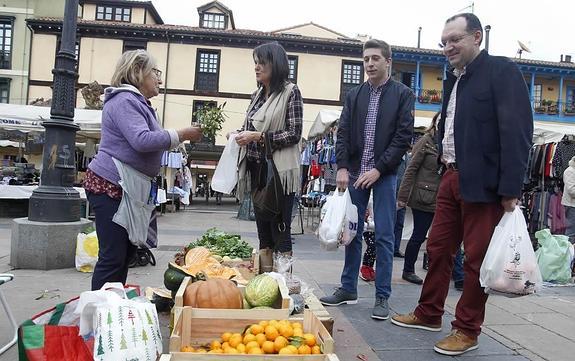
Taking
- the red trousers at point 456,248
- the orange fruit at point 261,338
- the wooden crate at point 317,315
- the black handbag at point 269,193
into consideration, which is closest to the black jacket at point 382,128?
the red trousers at point 456,248

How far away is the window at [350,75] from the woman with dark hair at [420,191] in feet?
82.0

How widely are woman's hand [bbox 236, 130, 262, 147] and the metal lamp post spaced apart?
3.18 meters

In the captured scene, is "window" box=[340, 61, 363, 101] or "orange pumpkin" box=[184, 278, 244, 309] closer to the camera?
"orange pumpkin" box=[184, 278, 244, 309]

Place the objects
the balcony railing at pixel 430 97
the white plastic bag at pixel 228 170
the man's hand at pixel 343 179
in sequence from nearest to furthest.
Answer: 1. the white plastic bag at pixel 228 170
2. the man's hand at pixel 343 179
3. the balcony railing at pixel 430 97

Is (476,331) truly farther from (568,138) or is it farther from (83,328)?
(568,138)

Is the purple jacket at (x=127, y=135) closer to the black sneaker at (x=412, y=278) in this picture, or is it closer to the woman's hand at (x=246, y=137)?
the woman's hand at (x=246, y=137)

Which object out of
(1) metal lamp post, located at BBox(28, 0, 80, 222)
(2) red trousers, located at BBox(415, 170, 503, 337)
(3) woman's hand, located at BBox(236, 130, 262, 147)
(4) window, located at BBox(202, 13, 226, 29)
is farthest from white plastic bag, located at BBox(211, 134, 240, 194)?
(4) window, located at BBox(202, 13, 226, 29)

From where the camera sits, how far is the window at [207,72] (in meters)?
29.6

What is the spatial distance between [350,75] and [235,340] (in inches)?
1149

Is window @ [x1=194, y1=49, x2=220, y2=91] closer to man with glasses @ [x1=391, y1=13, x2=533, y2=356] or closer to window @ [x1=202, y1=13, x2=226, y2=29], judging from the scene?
window @ [x1=202, y1=13, x2=226, y2=29]

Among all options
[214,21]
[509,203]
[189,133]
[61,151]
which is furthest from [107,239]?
[214,21]

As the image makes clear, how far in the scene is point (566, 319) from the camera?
3.98 m

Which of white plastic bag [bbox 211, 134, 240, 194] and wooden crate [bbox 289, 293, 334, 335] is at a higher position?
white plastic bag [bbox 211, 134, 240, 194]

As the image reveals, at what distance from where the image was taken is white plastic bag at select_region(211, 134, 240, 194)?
3.64 meters
